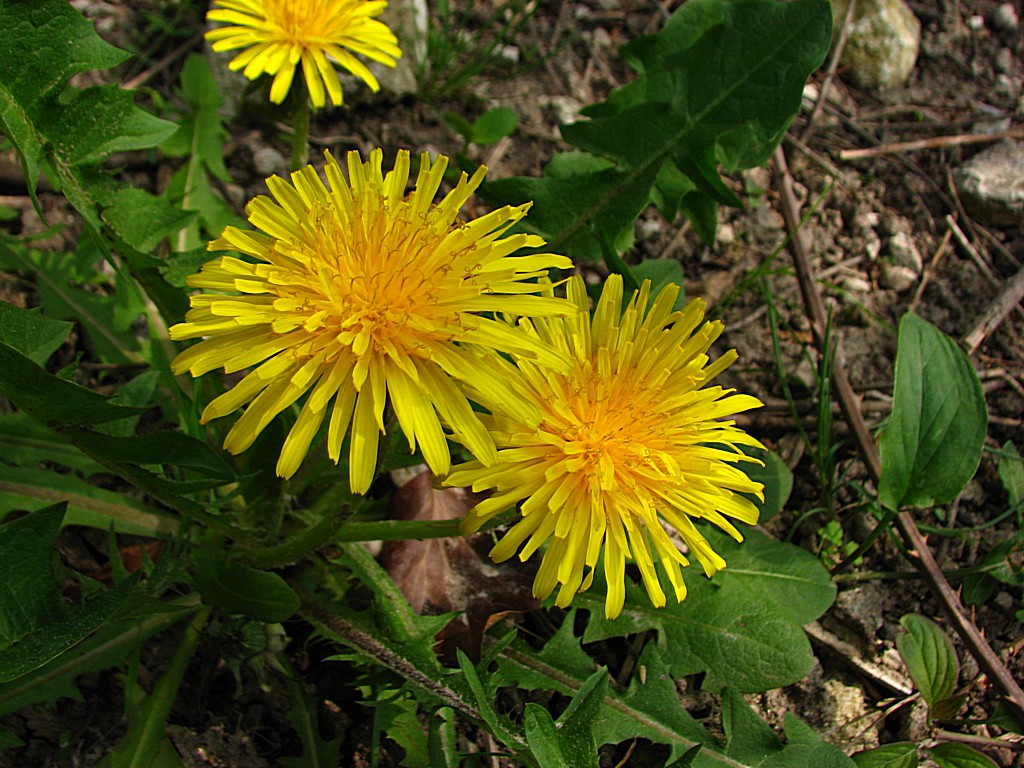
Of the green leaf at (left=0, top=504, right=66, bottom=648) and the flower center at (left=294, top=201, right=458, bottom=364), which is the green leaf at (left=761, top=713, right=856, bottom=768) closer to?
the flower center at (left=294, top=201, right=458, bottom=364)

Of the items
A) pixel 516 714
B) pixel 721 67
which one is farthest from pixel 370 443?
pixel 721 67

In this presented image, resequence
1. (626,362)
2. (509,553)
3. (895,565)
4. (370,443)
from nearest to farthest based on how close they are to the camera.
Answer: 1. (370,443)
2. (509,553)
3. (626,362)
4. (895,565)

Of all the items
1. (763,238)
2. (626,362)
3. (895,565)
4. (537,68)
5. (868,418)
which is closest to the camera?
(626,362)

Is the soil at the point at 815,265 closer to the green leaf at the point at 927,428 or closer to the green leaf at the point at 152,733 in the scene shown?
the green leaf at the point at 152,733

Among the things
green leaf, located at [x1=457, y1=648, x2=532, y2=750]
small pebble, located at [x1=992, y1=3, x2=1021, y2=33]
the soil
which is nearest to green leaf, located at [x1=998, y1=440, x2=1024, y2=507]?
the soil

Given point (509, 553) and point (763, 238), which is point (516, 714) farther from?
point (763, 238)

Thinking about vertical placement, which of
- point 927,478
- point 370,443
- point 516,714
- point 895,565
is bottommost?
point 516,714

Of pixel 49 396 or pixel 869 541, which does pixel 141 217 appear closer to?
pixel 49 396

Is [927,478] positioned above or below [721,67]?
below

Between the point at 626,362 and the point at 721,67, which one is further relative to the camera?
the point at 721,67

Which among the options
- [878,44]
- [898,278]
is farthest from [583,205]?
[878,44]
